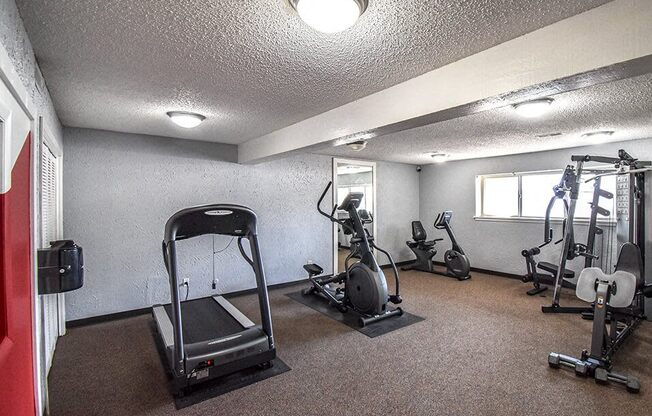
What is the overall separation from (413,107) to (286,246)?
344cm

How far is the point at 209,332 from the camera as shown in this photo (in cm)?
293

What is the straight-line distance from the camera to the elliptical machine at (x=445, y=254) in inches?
213

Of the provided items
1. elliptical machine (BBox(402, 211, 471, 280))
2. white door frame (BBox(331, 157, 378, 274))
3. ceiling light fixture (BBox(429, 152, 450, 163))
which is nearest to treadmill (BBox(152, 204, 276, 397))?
white door frame (BBox(331, 157, 378, 274))

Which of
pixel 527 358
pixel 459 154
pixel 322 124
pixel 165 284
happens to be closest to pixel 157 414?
pixel 165 284

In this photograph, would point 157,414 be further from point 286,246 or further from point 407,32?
point 286,246

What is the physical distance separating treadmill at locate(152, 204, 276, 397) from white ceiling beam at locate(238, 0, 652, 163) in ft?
4.25

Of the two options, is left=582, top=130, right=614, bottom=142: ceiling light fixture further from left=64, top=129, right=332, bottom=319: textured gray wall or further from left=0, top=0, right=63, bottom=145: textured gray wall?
left=0, top=0, right=63, bottom=145: textured gray wall

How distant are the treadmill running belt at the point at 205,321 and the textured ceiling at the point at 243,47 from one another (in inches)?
79.7

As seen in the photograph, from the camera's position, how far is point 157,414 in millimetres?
2080

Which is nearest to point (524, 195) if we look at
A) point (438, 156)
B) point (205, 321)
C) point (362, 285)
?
point (438, 156)

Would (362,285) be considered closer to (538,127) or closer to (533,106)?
(533,106)

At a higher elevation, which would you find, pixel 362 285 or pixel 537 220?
pixel 537 220

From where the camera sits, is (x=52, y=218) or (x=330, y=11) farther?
(x=52, y=218)

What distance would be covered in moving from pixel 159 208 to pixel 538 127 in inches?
178
